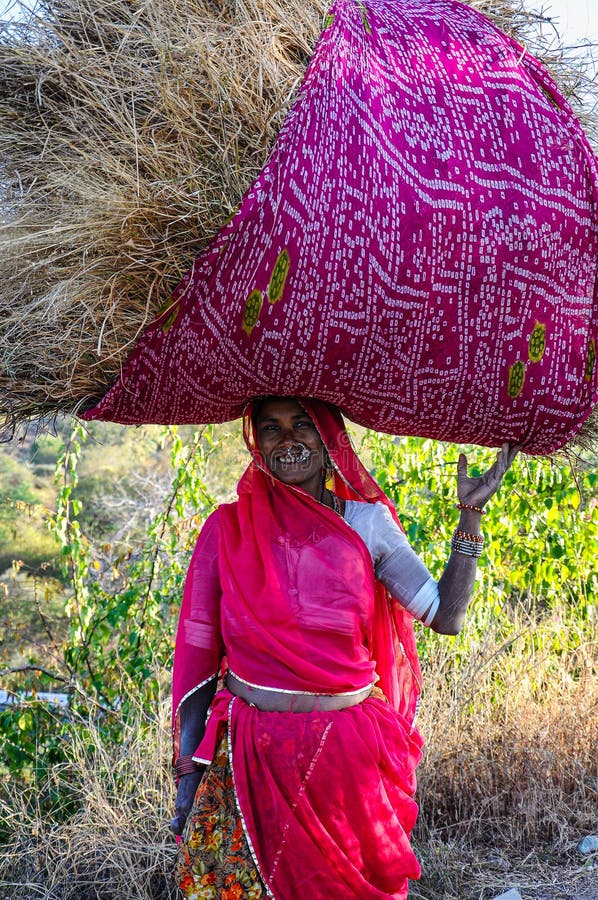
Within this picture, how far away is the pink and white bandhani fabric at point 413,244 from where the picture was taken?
5.90 feet

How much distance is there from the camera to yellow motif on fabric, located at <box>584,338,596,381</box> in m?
2.01

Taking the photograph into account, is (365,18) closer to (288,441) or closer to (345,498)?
(288,441)

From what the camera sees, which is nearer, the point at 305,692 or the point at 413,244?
the point at 413,244

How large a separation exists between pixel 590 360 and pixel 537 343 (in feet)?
0.50

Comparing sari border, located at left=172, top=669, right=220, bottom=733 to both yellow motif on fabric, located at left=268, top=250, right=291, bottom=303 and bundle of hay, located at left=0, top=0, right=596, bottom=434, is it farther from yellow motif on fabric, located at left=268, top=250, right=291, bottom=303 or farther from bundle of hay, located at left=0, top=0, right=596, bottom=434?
yellow motif on fabric, located at left=268, top=250, right=291, bottom=303

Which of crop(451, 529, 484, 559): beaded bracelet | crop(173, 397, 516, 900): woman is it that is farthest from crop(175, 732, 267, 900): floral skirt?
crop(451, 529, 484, 559): beaded bracelet

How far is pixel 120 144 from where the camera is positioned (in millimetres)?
1878

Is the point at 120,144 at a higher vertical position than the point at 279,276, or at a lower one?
higher

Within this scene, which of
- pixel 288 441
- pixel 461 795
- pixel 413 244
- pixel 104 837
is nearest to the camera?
pixel 413 244

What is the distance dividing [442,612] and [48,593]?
3.11 metres

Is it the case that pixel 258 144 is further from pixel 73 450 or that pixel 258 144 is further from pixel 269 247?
pixel 73 450

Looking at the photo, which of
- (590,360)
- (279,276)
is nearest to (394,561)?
(590,360)

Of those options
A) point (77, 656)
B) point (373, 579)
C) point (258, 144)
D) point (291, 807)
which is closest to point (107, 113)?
point (258, 144)

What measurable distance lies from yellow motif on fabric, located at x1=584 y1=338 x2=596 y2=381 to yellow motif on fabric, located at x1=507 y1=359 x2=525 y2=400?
0.52ft
